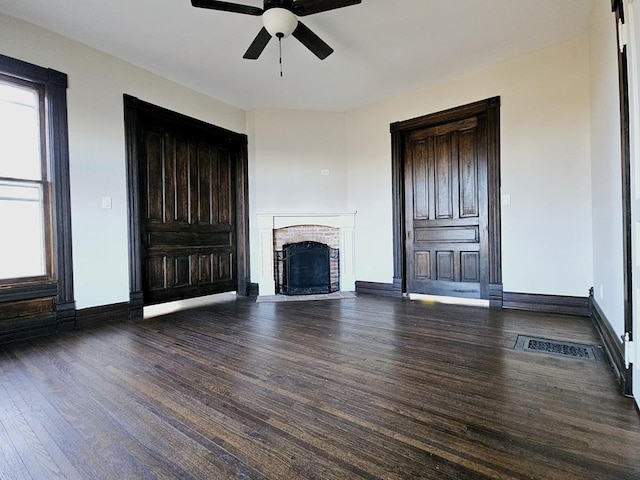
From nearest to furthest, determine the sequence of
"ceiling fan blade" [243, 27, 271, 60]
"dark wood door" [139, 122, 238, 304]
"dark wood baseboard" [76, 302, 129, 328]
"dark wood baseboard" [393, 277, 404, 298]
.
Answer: "ceiling fan blade" [243, 27, 271, 60] → "dark wood baseboard" [76, 302, 129, 328] → "dark wood door" [139, 122, 238, 304] → "dark wood baseboard" [393, 277, 404, 298]

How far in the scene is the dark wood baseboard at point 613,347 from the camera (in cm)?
174

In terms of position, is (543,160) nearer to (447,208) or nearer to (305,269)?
(447,208)

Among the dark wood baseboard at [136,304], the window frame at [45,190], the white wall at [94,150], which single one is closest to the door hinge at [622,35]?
the white wall at [94,150]

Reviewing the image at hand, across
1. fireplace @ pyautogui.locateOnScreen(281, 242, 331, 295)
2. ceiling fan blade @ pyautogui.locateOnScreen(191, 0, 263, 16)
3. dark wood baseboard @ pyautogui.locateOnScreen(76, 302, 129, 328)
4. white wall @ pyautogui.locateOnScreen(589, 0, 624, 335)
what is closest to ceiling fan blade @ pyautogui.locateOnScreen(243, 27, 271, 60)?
ceiling fan blade @ pyautogui.locateOnScreen(191, 0, 263, 16)

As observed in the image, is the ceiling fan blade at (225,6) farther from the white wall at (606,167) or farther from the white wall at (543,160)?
the white wall at (543,160)

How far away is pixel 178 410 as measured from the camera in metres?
1.66

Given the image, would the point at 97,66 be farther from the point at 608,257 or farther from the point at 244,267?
the point at 608,257

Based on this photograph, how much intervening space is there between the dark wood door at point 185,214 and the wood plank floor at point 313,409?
1.40 m

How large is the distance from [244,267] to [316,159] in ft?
6.63

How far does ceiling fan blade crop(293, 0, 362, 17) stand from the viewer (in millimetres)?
2429

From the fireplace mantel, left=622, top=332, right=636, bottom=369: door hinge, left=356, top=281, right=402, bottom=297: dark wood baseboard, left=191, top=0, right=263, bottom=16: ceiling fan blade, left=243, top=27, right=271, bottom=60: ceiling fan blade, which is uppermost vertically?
left=191, top=0, right=263, bottom=16: ceiling fan blade

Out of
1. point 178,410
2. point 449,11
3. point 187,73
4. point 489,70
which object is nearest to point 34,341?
point 178,410

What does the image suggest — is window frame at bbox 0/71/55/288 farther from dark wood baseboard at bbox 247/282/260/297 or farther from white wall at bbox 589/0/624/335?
white wall at bbox 589/0/624/335

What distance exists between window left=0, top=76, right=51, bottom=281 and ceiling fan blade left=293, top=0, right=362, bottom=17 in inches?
101
